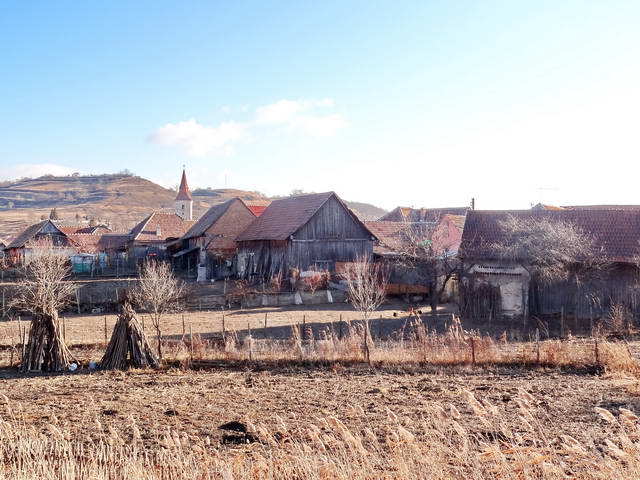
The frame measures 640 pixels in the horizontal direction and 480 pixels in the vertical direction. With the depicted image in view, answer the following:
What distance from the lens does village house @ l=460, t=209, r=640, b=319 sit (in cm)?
2339

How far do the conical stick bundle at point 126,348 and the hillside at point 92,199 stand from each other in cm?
10590

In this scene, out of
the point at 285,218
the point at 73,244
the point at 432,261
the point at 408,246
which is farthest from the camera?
the point at 73,244

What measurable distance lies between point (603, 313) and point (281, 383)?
14.9 metres

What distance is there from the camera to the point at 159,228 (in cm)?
5309

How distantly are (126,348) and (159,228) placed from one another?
3792cm

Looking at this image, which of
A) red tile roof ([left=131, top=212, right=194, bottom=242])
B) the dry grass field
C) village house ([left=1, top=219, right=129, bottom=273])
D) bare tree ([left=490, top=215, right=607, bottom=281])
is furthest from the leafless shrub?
red tile roof ([left=131, top=212, right=194, bottom=242])

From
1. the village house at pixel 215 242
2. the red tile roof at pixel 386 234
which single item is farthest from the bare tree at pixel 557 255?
the village house at pixel 215 242

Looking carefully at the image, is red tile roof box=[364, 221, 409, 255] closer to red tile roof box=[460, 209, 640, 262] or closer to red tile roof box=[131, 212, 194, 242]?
red tile roof box=[460, 209, 640, 262]

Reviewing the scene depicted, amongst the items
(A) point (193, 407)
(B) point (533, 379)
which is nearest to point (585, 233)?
(B) point (533, 379)

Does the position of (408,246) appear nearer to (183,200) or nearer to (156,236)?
(156,236)

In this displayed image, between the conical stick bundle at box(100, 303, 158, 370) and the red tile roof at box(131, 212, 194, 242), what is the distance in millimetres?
35316

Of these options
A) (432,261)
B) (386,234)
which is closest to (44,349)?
(432,261)

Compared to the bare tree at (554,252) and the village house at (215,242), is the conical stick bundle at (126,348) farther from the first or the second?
the village house at (215,242)

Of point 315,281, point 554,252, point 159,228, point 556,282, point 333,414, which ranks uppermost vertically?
point 159,228
